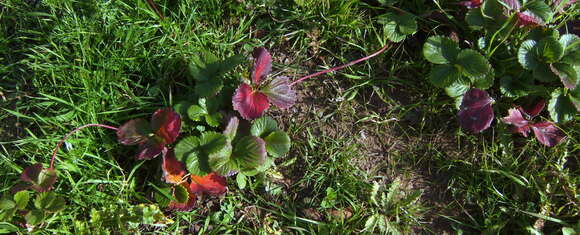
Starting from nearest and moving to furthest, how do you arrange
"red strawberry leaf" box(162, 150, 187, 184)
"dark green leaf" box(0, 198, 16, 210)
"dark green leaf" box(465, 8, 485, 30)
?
1. "dark green leaf" box(0, 198, 16, 210)
2. "red strawberry leaf" box(162, 150, 187, 184)
3. "dark green leaf" box(465, 8, 485, 30)

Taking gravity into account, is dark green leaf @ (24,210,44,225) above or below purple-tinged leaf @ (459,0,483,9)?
below

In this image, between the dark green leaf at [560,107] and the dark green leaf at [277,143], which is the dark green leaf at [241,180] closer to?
the dark green leaf at [277,143]

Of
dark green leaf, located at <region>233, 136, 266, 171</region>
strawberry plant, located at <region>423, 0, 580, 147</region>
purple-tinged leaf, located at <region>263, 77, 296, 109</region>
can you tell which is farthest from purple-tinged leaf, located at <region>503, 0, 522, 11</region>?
dark green leaf, located at <region>233, 136, 266, 171</region>

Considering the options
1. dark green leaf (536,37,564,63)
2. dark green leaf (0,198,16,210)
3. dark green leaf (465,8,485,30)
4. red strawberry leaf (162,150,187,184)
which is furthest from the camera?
dark green leaf (465,8,485,30)

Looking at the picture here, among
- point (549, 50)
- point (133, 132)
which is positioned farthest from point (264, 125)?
point (549, 50)

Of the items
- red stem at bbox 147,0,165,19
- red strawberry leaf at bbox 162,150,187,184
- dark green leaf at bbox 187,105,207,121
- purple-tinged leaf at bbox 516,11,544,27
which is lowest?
red strawberry leaf at bbox 162,150,187,184

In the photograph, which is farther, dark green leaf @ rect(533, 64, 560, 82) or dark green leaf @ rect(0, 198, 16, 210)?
dark green leaf @ rect(533, 64, 560, 82)

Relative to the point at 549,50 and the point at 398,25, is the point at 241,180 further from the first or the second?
the point at 549,50

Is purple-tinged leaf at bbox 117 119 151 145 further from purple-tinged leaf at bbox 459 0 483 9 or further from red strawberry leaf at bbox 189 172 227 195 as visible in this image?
purple-tinged leaf at bbox 459 0 483 9
